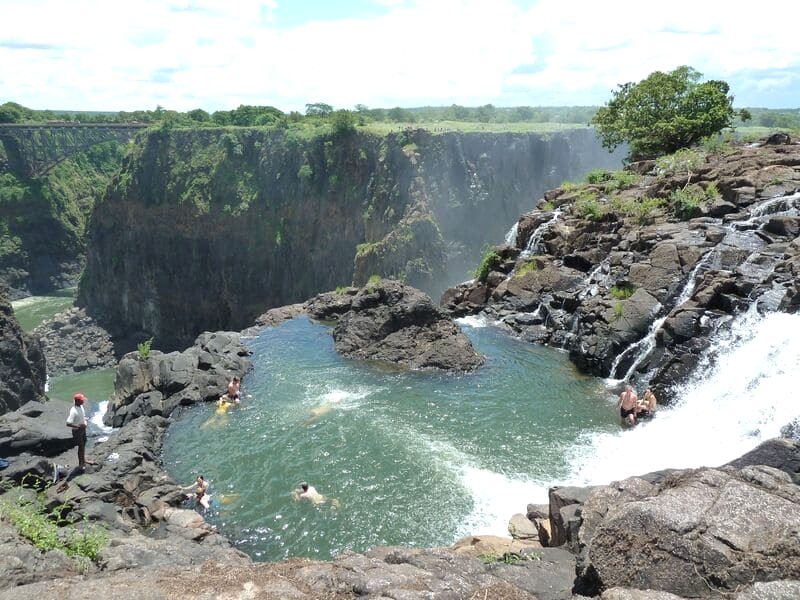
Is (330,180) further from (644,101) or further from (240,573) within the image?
(240,573)

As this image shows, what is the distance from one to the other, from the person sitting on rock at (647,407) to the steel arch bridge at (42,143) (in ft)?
290

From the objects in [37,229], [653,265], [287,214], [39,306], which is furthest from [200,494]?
[37,229]

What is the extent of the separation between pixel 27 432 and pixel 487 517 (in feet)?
50.4

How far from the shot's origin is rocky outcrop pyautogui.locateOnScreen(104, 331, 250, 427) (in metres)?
24.9

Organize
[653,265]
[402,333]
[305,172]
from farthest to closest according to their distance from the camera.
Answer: [305,172]
[402,333]
[653,265]

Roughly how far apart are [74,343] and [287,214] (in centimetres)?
2763

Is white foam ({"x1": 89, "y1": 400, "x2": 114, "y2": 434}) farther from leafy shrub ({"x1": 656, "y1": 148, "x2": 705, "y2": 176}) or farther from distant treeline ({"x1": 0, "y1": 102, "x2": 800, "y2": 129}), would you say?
distant treeline ({"x1": 0, "y1": 102, "x2": 800, "y2": 129})

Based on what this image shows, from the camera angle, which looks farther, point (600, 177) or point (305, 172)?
point (305, 172)

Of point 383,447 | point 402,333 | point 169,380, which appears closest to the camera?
point 383,447

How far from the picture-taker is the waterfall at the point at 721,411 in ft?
55.8

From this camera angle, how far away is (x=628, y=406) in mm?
20188

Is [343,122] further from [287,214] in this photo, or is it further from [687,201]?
[687,201]

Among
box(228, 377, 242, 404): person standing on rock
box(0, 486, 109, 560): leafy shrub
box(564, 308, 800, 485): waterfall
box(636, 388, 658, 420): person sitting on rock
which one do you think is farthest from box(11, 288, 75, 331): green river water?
box(564, 308, 800, 485): waterfall

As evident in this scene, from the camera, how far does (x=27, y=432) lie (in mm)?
19891
